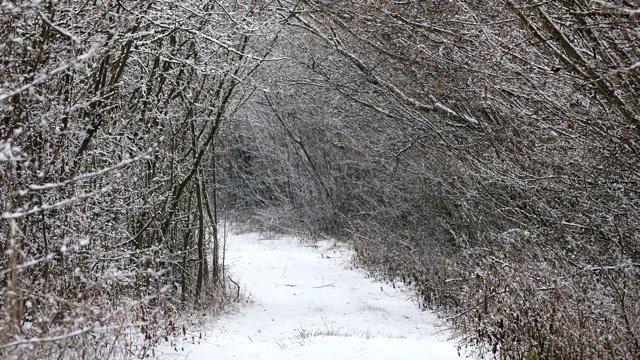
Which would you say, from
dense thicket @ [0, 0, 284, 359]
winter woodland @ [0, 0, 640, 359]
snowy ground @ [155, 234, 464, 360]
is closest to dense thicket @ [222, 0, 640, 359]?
winter woodland @ [0, 0, 640, 359]

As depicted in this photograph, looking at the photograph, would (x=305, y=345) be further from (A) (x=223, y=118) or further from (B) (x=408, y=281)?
(B) (x=408, y=281)

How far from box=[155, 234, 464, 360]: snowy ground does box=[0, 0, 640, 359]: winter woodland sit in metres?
0.38

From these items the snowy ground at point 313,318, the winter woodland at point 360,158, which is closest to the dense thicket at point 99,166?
the winter woodland at point 360,158

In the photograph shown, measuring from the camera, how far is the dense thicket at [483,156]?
4.57 meters

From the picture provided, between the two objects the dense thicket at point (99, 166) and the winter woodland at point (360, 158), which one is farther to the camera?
the winter woodland at point (360, 158)

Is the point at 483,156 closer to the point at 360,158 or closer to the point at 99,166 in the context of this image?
the point at 99,166

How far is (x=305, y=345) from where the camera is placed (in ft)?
18.9

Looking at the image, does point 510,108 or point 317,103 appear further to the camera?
point 317,103

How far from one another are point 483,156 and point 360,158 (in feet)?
21.4

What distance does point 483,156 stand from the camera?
8281 mm

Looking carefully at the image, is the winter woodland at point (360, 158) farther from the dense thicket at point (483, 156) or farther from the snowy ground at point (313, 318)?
the snowy ground at point (313, 318)

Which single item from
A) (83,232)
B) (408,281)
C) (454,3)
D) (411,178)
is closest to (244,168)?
(411,178)

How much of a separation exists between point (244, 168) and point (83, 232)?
→ 1582 centimetres

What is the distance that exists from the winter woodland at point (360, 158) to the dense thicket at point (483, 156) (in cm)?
4
